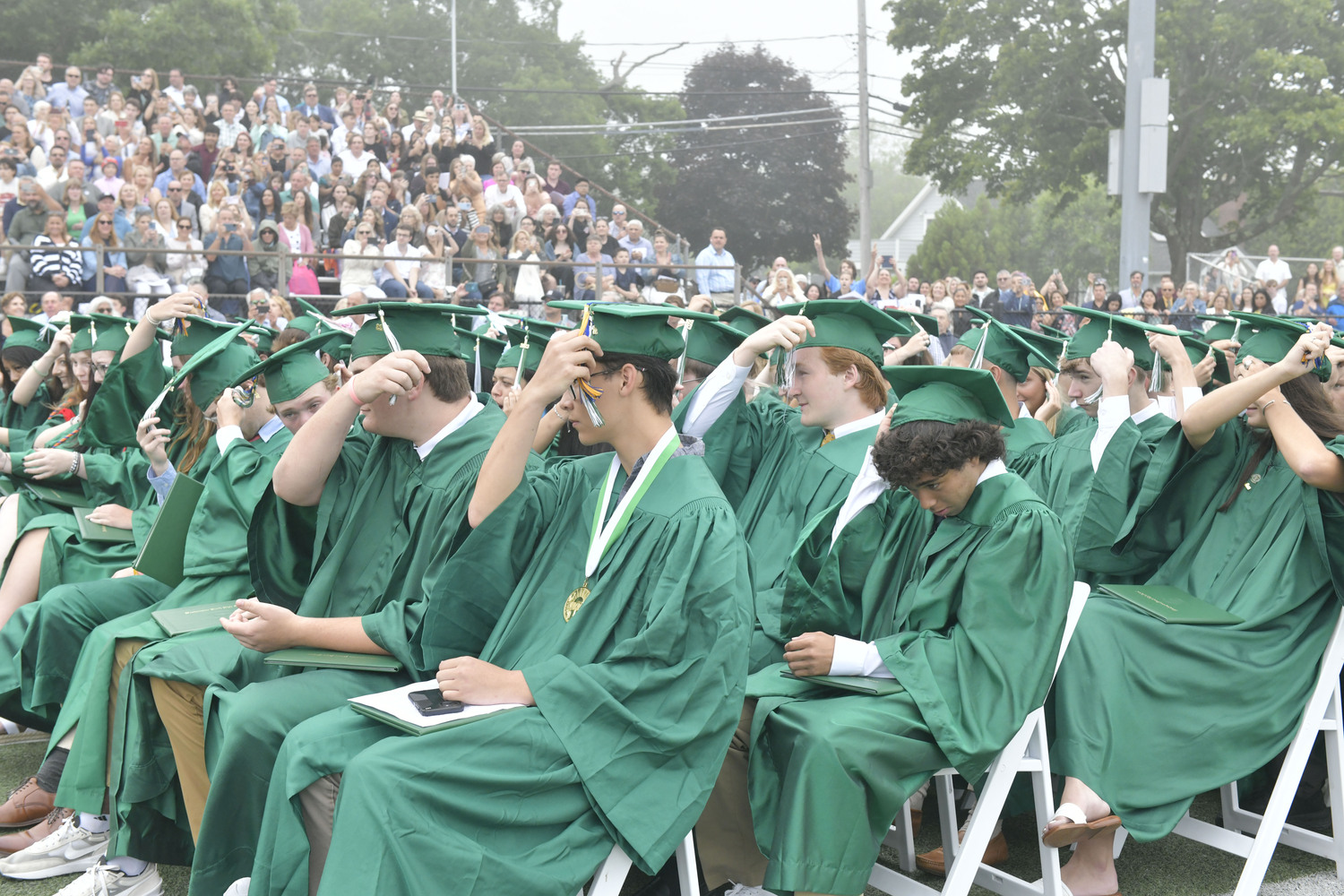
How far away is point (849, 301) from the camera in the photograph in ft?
14.2

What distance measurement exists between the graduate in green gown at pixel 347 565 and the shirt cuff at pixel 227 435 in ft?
2.84

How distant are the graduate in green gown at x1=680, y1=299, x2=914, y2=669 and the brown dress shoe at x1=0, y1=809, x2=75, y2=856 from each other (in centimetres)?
266

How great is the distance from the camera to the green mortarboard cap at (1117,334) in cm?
480

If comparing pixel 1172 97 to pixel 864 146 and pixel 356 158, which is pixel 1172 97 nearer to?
pixel 864 146

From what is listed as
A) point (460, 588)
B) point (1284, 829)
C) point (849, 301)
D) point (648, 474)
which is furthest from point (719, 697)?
point (1284, 829)

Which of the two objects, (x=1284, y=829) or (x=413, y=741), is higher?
(x=413, y=741)

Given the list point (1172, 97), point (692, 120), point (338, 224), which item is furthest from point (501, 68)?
point (338, 224)

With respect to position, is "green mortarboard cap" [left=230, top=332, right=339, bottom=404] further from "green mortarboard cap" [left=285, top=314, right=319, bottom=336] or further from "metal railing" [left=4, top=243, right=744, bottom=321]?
"metal railing" [left=4, top=243, right=744, bottom=321]

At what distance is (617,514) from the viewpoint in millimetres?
3217

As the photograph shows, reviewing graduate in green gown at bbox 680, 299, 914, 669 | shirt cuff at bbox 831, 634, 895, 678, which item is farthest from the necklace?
graduate in green gown at bbox 680, 299, 914, 669

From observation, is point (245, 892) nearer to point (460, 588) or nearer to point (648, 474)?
point (460, 588)

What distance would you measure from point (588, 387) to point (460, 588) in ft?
2.23

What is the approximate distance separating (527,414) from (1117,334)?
275 centimetres

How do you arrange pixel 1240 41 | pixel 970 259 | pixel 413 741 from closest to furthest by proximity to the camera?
1. pixel 413 741
2. pixel 1240 41
3. pixel 970 259
